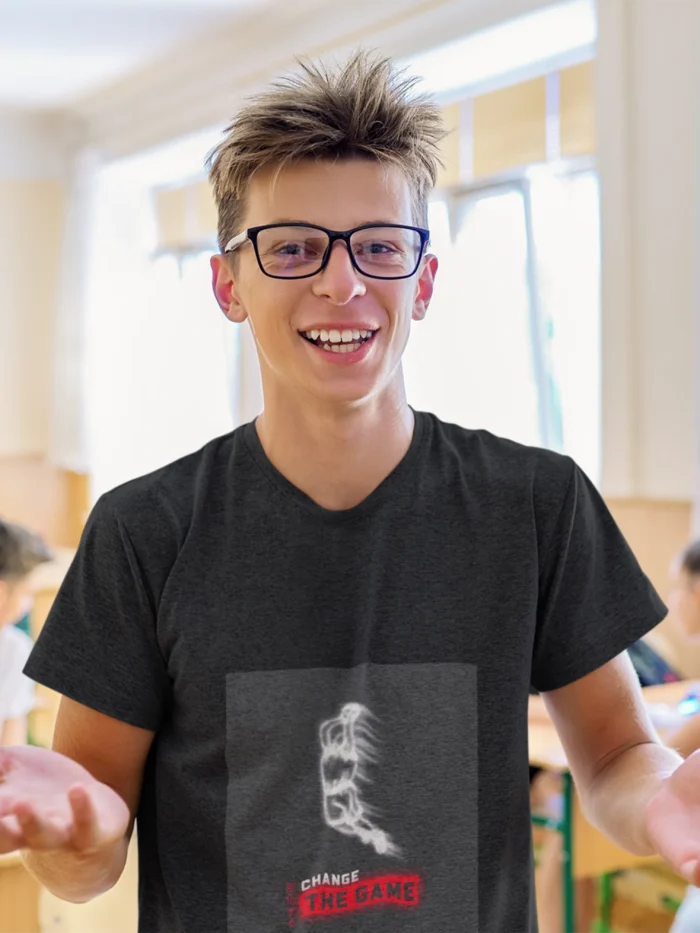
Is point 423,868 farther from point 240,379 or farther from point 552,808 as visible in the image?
point 240,379

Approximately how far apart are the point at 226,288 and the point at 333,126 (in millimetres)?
225

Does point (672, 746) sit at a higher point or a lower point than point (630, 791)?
lower

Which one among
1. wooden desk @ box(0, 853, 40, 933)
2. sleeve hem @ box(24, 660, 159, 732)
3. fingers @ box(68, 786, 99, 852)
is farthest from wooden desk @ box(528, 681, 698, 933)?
fingers @ box(68, 786, 99, 852)

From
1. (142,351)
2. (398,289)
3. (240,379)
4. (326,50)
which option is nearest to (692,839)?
(398,289)

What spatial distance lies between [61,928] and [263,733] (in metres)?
2.02

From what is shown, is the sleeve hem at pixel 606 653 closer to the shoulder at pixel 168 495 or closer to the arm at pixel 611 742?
the arm at pixel 611 742

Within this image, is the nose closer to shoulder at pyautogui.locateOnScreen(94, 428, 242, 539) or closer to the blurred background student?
shoulder at pyautogui.locateOnScreen(94, 428, 242, 539)

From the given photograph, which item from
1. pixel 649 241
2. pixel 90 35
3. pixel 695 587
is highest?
pixel 90 35

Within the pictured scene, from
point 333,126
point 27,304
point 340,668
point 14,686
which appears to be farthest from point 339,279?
point 27,304

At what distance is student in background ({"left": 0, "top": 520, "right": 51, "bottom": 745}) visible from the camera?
123 inches

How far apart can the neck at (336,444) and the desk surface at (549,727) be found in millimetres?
943

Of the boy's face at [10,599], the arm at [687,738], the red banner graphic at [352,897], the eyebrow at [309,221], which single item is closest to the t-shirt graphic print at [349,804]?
the red banner graphic at [352,897]

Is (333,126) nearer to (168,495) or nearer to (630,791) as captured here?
(168,495)

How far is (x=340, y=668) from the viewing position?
1.09 metres
